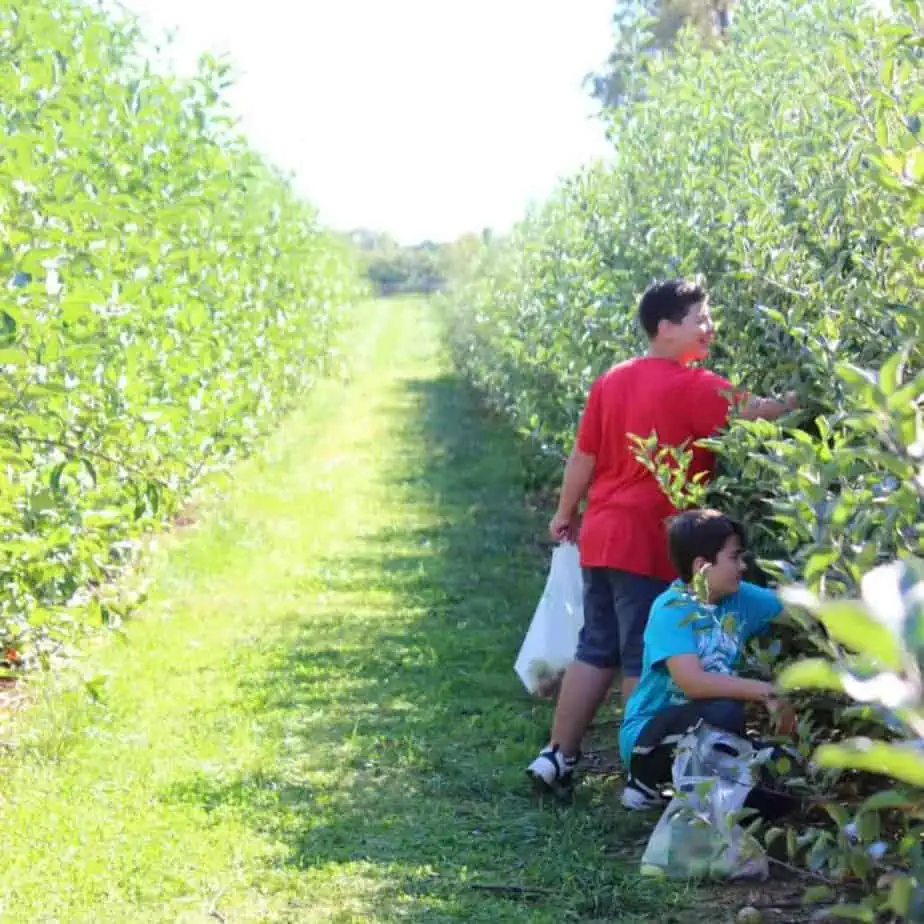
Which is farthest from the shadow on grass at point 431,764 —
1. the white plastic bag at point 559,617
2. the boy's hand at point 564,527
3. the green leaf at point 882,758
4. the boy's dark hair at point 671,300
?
the green leaf at point 882,758

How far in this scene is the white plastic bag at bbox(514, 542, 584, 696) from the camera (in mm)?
5223

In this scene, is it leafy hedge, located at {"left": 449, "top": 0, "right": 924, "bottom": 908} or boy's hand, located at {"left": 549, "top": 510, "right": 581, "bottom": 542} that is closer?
leafy hedge, located at {"left": 449, "top": 0, "right": 924, "bottom": 908}

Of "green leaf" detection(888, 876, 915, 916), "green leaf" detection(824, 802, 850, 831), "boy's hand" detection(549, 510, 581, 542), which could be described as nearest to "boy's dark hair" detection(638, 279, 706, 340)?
"boy's hand" detection(549, 510, 581, 542)

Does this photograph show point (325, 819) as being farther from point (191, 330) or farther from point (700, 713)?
point (191, 330)

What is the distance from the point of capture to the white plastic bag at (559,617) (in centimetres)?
522

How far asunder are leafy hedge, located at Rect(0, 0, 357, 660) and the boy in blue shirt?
5.18 ft

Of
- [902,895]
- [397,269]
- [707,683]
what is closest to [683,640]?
[707,683]

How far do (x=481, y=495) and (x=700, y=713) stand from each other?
27.1 feet

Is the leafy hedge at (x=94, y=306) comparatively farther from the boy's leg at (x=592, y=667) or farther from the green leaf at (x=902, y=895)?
the green leaf at (x=902, y=895)

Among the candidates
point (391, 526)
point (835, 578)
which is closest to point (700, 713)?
point (835, 578)

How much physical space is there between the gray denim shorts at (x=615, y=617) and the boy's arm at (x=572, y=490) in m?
0.26

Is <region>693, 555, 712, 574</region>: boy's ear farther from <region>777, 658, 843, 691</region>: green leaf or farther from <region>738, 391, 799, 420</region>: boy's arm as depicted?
<region>777, 658, 843, 691</region>: green leaf

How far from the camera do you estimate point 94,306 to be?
4.86m

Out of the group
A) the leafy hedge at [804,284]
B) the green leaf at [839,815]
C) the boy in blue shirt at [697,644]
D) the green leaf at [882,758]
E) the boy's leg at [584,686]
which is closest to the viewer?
the green leaf at [882,758]
